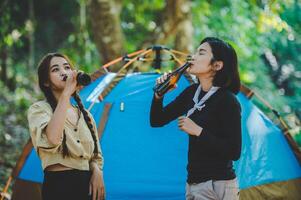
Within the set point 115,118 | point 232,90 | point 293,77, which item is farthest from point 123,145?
point 293,77

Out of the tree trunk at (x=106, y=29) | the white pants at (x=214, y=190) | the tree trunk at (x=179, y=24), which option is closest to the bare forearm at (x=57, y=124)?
the white pants at (x=214, y=190)

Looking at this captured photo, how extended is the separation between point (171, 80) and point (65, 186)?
780 mm

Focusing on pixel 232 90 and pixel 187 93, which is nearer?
pixel 232 90

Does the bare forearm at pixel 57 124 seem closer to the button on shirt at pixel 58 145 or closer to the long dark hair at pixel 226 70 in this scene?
the button on shirt at pixel 58 145

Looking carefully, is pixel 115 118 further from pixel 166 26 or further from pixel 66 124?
pixel 166 26

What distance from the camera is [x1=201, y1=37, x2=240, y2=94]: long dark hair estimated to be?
8.47 feet

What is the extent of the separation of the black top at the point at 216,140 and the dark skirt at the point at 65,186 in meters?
0.55

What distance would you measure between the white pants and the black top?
2 centimetres

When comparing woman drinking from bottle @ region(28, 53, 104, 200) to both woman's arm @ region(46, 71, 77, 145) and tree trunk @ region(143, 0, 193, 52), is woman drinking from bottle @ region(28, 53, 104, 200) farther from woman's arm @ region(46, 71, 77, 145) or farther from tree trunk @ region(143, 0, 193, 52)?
tree trunk @ region(143, 0, 193, 52)

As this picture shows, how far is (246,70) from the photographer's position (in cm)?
827

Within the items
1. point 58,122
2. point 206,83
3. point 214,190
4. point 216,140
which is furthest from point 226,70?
point 58,122

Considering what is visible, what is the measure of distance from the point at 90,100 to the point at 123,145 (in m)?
0.48

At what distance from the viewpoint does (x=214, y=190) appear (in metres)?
2.43

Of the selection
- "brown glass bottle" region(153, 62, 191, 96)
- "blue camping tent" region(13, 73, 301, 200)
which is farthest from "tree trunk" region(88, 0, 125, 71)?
"brown glass bottle" region(153, 62, 191, 96)
